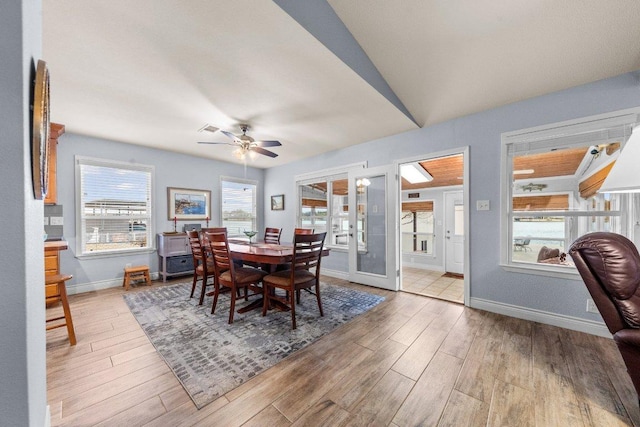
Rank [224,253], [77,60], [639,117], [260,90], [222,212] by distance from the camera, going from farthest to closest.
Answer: [222,212], [224,253], [260,90], [639,117], [77,60]

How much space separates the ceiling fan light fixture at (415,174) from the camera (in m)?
4.68

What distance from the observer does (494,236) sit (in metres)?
2.93

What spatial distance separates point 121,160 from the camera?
13.5 feet

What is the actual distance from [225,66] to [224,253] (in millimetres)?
1841

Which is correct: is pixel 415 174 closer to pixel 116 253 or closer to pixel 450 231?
pixel 450 231

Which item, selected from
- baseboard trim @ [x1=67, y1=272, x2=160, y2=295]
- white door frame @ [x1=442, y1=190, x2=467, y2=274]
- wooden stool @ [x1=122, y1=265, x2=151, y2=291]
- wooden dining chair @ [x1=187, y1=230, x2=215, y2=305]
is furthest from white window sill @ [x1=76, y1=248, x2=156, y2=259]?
white door frame @ [x1=442, y1=190, x2=467, y2=274]

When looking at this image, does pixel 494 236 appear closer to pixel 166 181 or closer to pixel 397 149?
pixel 397 149

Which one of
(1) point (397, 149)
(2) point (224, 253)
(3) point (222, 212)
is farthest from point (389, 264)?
(3) point (222, 212)

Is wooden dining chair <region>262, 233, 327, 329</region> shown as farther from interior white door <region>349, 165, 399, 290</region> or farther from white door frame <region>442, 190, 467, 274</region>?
white door frame <region>442, 190, 467, 274</region>

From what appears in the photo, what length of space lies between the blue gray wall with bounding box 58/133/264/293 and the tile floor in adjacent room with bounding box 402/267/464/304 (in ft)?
13.7

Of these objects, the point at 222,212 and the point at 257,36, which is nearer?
the point at 257,36

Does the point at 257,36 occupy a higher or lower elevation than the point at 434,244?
higher

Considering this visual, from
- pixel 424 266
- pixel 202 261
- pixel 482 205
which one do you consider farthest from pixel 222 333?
pixel 424 266

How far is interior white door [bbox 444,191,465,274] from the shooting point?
533cm
